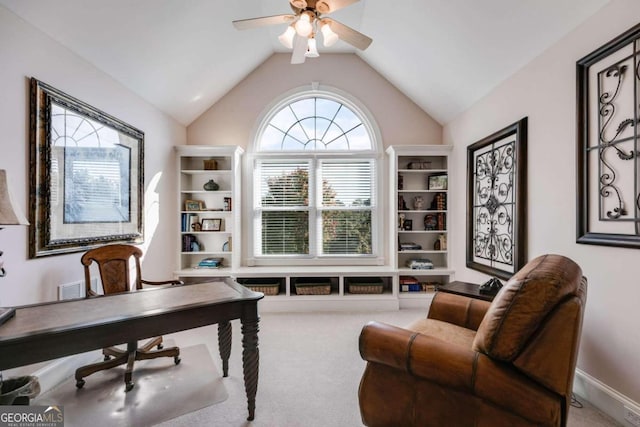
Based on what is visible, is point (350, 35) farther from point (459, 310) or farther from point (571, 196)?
point (459, 310)

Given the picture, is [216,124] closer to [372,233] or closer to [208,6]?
[208,6]

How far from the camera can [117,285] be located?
2.67 m

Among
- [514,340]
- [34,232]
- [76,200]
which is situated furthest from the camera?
[76,200]

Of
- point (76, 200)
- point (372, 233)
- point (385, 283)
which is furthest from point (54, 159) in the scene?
point (385, 283)

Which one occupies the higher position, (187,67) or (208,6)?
(208,6)

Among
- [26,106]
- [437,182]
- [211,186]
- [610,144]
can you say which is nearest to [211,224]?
[211,186]

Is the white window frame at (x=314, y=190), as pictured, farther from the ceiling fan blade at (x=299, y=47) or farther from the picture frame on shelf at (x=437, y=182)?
the ceiling fan blade at (x=299, y=47)

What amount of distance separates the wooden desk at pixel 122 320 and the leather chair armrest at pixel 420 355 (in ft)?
2.51

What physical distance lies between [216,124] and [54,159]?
233cm

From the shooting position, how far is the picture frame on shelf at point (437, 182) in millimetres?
4098

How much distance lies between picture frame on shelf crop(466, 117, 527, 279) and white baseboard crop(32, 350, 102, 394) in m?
3.77

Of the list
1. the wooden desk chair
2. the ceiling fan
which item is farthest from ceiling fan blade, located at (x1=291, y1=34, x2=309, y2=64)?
the wooden desk chair

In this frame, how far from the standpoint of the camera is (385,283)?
4.32m

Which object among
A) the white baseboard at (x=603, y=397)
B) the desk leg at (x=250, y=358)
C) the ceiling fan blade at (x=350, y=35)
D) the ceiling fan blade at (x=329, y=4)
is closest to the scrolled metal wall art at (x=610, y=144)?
the white baseboard at (x=603, y=397)
